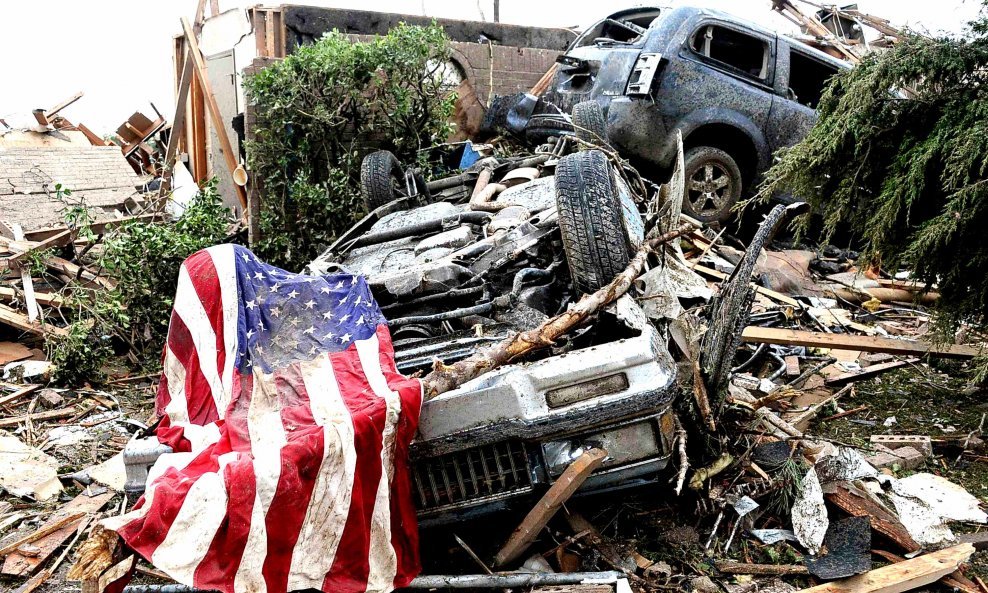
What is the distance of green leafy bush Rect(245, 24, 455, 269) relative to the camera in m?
7.98

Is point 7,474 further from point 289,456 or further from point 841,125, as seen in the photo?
point 841,125

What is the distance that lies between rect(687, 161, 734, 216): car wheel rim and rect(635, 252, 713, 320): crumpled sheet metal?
3.53m

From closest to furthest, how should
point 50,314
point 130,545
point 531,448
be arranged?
point 130,545
point 531,448
point 50,314

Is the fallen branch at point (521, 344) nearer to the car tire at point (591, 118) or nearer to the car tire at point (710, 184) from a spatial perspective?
the car tire at point (591, 118)

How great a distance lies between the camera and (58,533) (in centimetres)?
381

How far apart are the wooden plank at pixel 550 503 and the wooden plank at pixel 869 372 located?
10.4ft

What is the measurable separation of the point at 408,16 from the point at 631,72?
528 centimetres

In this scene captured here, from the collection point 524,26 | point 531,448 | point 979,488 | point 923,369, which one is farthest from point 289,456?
point 524,26

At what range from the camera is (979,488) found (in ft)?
12.7

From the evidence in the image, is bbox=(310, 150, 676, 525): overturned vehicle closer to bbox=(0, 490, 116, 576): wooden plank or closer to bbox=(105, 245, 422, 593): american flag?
bbox=(105, 245, 422, 593): american flag

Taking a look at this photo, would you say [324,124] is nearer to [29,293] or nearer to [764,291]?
[29,293]

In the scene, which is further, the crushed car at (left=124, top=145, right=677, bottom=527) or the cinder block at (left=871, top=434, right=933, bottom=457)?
the cinder block at (left=871, top=434, right=933, bottom=457)

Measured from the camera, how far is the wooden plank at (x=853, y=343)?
5270mm

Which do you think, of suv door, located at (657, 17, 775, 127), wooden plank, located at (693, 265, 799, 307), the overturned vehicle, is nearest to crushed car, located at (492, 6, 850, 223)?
suv door, located at (657, 17, 775, 127)
